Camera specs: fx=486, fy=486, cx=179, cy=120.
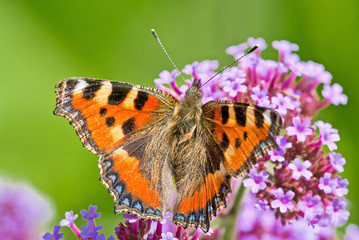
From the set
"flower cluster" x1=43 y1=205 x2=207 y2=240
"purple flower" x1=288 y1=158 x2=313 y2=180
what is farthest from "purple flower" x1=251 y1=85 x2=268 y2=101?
"flower cluster" x1=43 y1=205 x2=207 y2=240

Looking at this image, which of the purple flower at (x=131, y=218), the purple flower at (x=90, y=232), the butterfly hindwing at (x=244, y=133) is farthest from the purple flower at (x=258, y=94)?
the purple flower at (x=90, y=232)

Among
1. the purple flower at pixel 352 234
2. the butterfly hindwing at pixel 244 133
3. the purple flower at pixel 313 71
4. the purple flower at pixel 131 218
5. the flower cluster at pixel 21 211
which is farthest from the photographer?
the flower cluster at pixel 21 211

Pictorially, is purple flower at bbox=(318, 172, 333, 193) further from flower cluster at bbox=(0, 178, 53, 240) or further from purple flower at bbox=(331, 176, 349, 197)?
flower cluster at bbox=(0, 178, 53, 240)

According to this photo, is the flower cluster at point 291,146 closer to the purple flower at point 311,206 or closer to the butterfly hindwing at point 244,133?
A: the purple flower at point 311,206

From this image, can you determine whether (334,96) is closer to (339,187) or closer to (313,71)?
(313,71)

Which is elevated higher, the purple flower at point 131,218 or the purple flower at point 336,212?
the purple flower at point 336,212

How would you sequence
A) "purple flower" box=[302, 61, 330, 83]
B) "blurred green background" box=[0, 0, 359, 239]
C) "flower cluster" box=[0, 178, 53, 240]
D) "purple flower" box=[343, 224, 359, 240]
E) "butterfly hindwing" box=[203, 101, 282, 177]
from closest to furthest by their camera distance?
"butterfly hindwing" box=[203, 101, 282, 177], "purple flower" box=[302, 61, 330, 83], "purple flower" box=[343, 224, 359, 240], "flower cluster" box=[0, 178, 53, 240], "blurred green background" box=[0, 0, 359, 239]
